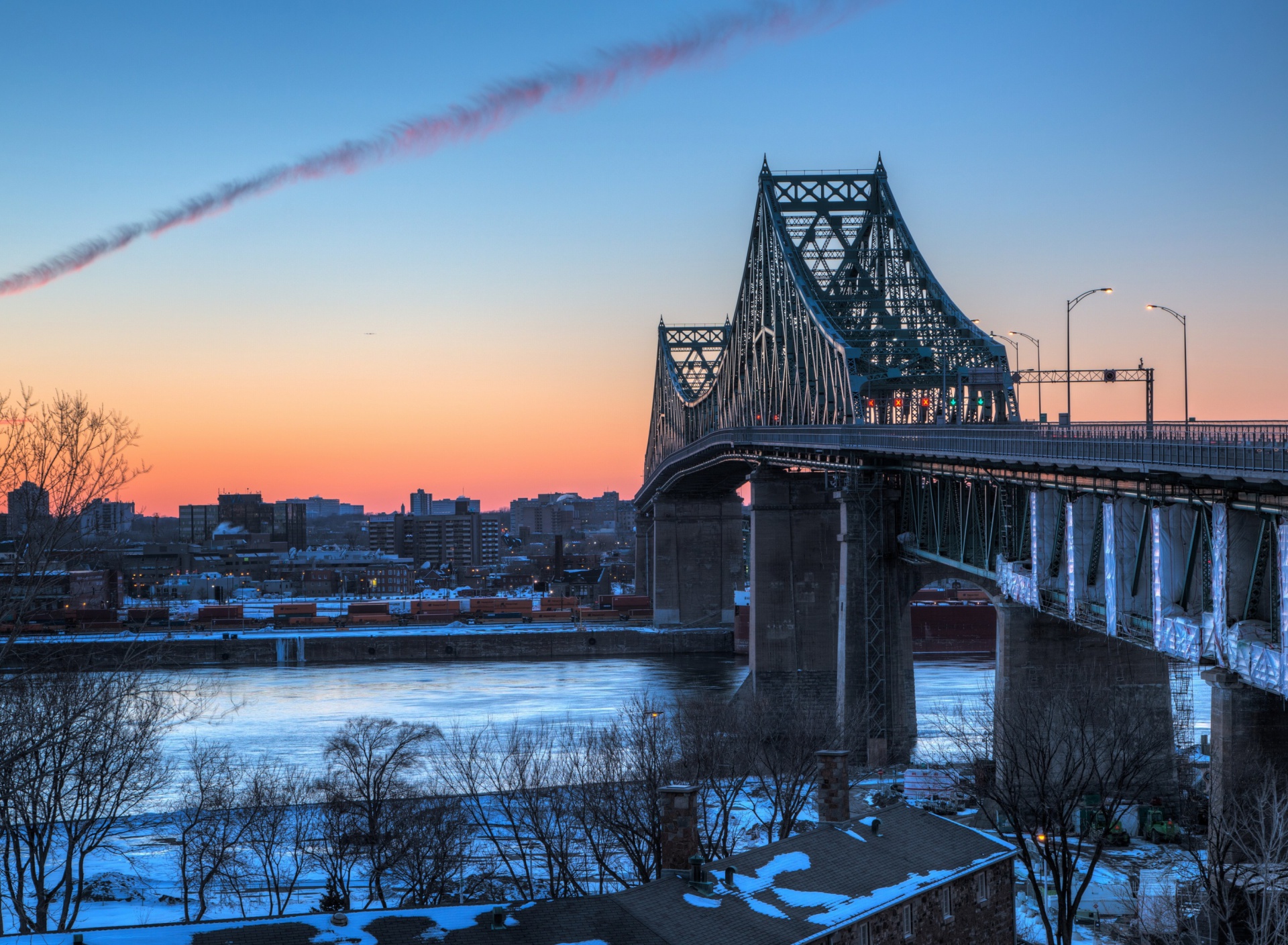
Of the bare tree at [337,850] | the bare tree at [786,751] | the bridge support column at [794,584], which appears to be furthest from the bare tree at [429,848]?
the bridge support column at [794,584]

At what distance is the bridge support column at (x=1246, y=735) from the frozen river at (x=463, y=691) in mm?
25909

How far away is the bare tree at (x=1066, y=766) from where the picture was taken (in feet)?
93.8

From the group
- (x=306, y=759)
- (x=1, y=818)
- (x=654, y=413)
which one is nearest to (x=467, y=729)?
(x=306, y=759)

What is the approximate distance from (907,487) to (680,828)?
3093 centimetres

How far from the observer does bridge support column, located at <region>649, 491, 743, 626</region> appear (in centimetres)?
11131

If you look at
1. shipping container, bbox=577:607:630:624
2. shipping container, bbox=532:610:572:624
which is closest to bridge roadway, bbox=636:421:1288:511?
shipping container, bbox=577:607:630:624

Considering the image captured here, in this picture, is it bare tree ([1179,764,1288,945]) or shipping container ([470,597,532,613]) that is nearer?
bare tree ([1179,764,1288,945])

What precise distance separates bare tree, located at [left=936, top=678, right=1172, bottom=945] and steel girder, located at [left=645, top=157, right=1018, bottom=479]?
17.4 metres

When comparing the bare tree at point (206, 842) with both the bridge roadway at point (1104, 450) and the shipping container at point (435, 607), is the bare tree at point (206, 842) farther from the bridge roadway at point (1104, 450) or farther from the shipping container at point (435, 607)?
the shipping container at point (435, 607)

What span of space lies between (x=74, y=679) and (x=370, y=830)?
7520mm

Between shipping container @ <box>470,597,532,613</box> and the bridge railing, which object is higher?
the bridge railing

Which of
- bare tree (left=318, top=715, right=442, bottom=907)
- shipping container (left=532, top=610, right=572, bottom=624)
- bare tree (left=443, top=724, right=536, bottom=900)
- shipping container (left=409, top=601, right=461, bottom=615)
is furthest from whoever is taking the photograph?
shipping container (left=409, top=601, right=461, bottom=615)

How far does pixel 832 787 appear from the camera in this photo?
23328mm

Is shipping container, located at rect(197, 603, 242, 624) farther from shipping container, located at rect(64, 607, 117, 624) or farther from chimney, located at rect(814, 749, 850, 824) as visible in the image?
chimney, located at rect(814, 749, 850, 824)
